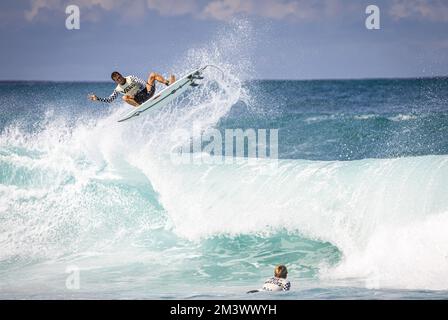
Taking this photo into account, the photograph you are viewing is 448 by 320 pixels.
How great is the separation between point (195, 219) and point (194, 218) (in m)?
0.02

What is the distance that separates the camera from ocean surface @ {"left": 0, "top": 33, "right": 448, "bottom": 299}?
803 cm

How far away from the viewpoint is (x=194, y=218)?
32.1 feet

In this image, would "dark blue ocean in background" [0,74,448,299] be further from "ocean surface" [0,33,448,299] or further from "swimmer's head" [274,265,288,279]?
"swimmer's head" [274,265,288,279]

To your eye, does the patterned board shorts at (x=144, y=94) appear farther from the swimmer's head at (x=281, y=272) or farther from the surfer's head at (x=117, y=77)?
the swimmer's head at (x=281, y=272)

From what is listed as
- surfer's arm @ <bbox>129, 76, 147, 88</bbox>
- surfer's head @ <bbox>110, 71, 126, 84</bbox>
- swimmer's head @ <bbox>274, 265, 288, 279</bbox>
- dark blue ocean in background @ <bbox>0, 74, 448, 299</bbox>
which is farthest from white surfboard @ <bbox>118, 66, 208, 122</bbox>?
swimmer's head @ <bbox>274, 265, 288, 279</bbox>

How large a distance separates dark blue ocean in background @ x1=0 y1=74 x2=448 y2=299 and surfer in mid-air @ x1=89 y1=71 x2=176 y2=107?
1690 mm

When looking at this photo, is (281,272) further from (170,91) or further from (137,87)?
(137,87)

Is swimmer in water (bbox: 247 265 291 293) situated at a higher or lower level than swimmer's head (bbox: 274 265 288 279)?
lower

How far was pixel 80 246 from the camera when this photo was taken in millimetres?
9492

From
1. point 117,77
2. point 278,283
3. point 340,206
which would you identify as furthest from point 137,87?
point 278,283

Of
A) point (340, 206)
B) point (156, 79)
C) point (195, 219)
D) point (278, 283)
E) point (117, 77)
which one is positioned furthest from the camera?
point (195, 219)

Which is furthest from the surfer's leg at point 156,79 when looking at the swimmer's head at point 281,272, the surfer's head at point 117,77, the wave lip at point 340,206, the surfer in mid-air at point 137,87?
the swimmer's head at point 281,272
